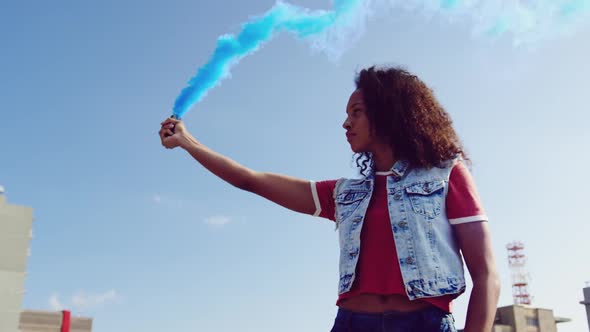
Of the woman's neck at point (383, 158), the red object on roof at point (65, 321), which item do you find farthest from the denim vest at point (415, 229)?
the red object on roof at point (65, 321)

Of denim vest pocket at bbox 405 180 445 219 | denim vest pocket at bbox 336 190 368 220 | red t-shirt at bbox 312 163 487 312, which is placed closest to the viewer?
red t-shirt at bbox 312 163 487 312

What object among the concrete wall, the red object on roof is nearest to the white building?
the concrete wall

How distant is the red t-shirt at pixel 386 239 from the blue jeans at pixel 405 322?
0.06m

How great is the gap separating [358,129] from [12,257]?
88260 mm

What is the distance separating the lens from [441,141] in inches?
149

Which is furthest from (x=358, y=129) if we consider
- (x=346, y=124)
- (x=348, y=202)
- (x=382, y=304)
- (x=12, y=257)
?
(x=12, y=257)

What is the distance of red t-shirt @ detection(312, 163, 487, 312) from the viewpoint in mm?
A: 3268

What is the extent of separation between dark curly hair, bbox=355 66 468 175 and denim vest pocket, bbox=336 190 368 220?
32 centimetres

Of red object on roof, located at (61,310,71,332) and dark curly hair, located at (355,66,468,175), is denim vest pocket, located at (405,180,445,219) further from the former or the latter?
red object on roof, located at (61,310,71,332)

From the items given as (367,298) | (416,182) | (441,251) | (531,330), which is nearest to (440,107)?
(416,182)

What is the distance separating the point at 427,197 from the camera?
348 centimetres

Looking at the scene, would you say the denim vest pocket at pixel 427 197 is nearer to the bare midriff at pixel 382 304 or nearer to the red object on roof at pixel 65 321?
the bare midriff at pixel 382 304

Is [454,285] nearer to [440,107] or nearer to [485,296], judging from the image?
[485,296]

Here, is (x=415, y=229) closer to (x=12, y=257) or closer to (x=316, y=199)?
(x=316, y=199)
